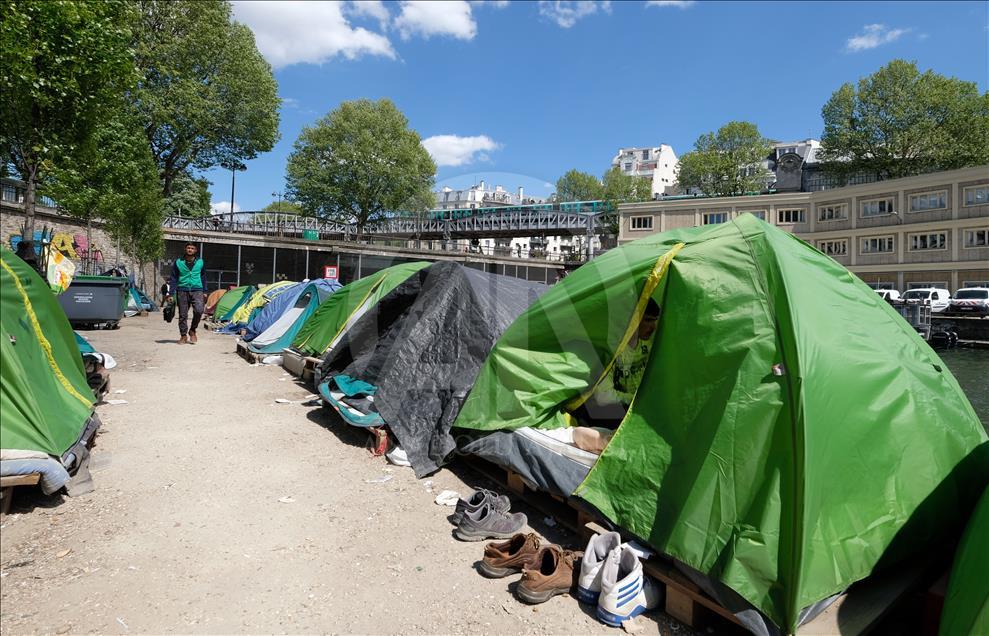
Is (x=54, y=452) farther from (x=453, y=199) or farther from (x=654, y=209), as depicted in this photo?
(x=453, y=199)

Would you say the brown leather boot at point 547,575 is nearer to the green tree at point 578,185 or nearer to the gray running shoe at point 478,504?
the gray running shoe at point 478,504

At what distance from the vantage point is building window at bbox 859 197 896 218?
35.8m

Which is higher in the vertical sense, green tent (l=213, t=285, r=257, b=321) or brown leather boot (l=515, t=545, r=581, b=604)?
green tent (l=213, t=285, r=257, b=321)

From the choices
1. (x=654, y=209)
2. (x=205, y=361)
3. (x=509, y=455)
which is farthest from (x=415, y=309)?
(x=654, y=209)

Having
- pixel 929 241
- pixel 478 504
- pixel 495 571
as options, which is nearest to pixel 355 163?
pixel 929 241

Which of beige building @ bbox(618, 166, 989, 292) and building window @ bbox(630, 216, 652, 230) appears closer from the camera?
beige building @ bbox(618, 166, 989, 292)

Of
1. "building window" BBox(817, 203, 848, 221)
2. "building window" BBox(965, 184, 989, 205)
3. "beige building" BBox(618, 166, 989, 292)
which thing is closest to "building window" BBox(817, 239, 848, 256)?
"beige building" BBox(618, 166, 989, 292)

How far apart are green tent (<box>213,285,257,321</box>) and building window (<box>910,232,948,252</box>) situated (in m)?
39.7

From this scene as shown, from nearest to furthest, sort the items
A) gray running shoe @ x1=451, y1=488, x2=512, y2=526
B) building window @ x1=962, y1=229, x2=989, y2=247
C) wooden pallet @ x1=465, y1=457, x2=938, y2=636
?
1. wooden pallet @ x1=465, y1=457, x2=938, y2=636
2. gray running shoe @ x1=451, y1=488, x2=512, y2=526
3. building window @ x1=962, y1=229, x2=989, y2=247

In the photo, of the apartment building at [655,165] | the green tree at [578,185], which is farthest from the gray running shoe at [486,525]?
the apartment building at [655,165]

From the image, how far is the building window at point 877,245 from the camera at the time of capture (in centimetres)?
3603

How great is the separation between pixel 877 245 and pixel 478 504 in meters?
43.0

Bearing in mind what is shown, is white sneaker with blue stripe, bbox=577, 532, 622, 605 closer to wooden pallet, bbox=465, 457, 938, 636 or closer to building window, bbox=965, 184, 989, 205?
wooden pallet, bbox=465, 457, 938, 636

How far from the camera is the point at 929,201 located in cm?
3403
